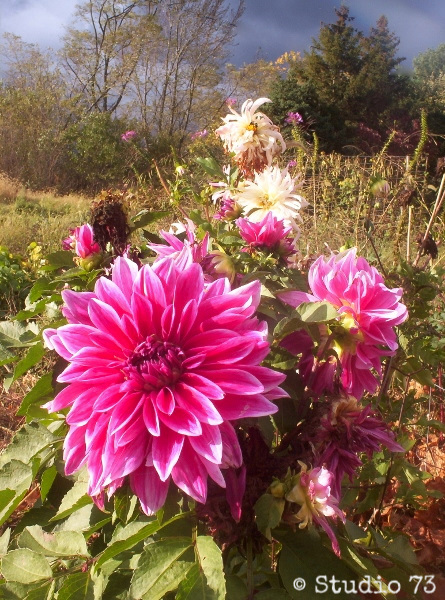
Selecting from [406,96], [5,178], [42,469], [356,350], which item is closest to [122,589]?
[42,469]

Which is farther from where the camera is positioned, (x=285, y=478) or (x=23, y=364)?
(x=23, y=364)

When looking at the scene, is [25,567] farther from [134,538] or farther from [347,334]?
[347,334]

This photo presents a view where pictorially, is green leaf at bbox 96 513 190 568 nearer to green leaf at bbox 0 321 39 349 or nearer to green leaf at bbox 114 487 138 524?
green leaf at bbox 114 487 138 524

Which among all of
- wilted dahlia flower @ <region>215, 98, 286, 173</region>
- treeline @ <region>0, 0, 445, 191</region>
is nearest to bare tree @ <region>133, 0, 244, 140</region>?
treeline @ <region>0, 0, 445, 191</region>

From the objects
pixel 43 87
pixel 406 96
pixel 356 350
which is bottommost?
pixel 356 350

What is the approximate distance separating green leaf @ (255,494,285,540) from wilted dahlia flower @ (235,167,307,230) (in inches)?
25.8

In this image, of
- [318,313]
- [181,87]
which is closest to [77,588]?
[318,313]

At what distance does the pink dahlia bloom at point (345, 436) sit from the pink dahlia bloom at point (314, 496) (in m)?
0.03

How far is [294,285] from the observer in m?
0.80

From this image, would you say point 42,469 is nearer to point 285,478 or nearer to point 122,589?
point 122,589

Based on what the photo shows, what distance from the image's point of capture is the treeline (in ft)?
43.9

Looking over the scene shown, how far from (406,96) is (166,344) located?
18663 mm

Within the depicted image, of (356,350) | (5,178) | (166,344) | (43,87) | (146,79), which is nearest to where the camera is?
(166,344)

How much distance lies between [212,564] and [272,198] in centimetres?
78
